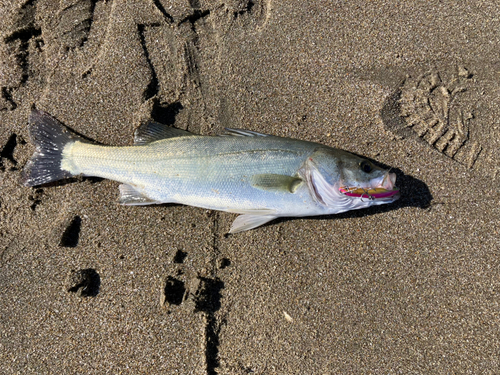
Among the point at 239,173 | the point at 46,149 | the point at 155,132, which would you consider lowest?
the point at 46,149

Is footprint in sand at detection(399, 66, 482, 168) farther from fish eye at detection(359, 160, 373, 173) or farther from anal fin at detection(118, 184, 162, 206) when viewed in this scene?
anal fin at detection(118, 184, 162, 206)

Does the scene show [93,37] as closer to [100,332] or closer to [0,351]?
[100,332]

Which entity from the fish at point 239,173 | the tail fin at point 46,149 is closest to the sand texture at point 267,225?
the tail fin at point 46,149

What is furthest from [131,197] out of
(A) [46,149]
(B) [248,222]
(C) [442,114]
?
(C) [442,114]

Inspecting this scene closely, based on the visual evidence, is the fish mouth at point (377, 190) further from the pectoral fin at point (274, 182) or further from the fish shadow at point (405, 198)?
the pectoral fin at point (274, 182)

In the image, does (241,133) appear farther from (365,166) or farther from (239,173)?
(365,166)

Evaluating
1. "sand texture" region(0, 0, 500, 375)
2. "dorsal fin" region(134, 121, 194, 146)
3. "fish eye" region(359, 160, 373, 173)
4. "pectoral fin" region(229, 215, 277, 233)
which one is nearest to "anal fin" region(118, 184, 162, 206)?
"sand texture" region(0, 0, 500, 375)
